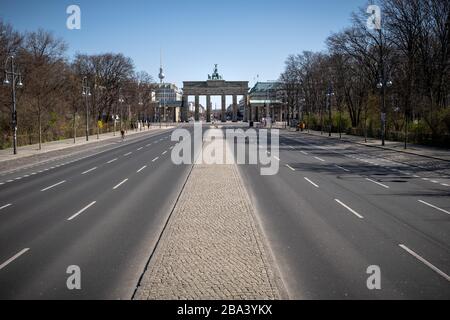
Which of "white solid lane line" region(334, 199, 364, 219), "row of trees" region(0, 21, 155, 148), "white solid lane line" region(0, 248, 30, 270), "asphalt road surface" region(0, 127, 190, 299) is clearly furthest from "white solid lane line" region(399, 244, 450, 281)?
"row of trees" region(0, 21, 155, 148)

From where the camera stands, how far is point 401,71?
2036 inches

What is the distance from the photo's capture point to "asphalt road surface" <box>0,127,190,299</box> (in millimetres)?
7898

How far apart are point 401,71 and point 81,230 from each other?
4917 cm

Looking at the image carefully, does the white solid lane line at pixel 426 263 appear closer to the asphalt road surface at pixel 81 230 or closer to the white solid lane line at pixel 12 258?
the asphalt road surface at pixel 81 230

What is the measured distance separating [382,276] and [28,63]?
55.7 metres

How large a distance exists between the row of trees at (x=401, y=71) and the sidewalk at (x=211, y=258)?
30.9m

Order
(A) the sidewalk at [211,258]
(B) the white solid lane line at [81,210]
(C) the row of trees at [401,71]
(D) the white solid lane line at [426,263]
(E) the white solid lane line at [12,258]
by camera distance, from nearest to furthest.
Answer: (A) the sidewalk at [211,258]
(D) the white solid lane line at [426,263]
(E) the white solid lane line at [12,258]
(B) the white solid lane line at [81,210]
(C) the row of trees at [401,71]

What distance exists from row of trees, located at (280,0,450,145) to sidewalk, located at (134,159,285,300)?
102 feet

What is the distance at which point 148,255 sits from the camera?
30.9ft

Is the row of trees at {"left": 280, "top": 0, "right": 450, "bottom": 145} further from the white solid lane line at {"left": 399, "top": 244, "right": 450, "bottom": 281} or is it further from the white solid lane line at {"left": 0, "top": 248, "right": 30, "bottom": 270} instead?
the white solid lane line at {"left": 0, "top": 248, "right": 30, "bottom": 270}

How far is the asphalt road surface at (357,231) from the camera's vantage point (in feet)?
25.7

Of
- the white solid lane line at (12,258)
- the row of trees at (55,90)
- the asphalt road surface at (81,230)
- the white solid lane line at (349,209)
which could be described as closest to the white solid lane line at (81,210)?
the asphalt road surface at (81,230)
